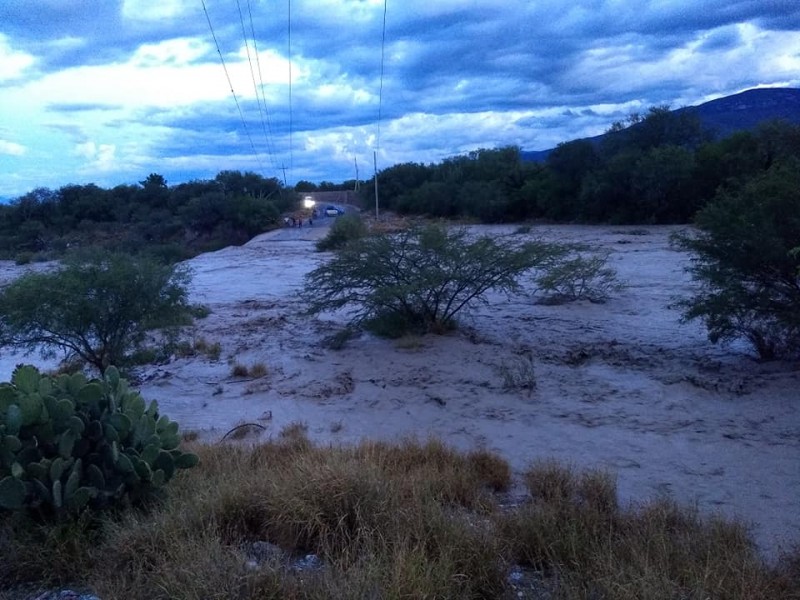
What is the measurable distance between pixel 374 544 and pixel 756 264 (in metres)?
11.0

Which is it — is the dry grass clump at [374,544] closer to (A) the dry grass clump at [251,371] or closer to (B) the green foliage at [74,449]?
(B) the green foliage at [74,449]

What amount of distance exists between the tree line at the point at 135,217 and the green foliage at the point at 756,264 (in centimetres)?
4739

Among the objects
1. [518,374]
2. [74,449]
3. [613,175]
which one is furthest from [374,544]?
[613,175]

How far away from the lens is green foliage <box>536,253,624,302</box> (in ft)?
76.8

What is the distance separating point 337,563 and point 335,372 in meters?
11.9

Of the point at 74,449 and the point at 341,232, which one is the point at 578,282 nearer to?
the point at 74,449

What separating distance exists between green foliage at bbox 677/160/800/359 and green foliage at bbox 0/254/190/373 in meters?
10.2

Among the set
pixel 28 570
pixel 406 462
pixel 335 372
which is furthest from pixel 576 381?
pixel 28 570

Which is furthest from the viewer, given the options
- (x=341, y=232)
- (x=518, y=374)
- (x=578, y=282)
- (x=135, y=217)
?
(x=135, y=217)

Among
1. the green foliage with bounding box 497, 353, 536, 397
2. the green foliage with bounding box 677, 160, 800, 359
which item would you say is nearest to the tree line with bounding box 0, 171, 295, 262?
the green foliage with bounding box 497, 353, 536, 397

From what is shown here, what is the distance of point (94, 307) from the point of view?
1711 centimetres

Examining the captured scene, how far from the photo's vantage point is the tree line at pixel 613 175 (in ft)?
159

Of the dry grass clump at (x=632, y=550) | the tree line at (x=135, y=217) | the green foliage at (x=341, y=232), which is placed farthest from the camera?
the tree line at (x=135, y=217)

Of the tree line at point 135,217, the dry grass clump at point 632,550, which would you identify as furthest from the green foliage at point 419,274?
the tree line at point 135,217
